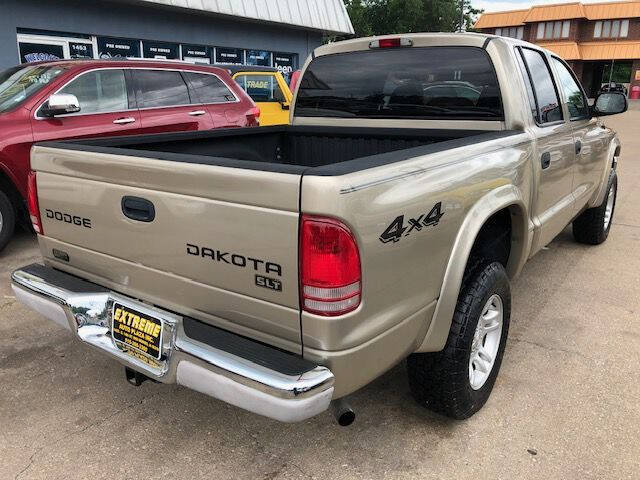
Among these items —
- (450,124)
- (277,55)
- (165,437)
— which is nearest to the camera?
(165,437)

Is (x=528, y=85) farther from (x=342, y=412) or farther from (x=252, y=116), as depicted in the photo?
(x=252, y=116)

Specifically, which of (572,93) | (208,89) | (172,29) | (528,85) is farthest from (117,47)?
(528,85)

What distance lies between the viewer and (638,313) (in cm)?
393

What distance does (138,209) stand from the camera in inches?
86.8

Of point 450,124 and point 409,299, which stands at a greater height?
point 450,124

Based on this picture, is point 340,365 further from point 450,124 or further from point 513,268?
point 450,124

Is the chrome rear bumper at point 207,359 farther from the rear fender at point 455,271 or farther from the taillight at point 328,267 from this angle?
the rear fender at point 455,271

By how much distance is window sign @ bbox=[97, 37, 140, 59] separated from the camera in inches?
488

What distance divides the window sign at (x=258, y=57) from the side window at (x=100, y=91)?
10.9m

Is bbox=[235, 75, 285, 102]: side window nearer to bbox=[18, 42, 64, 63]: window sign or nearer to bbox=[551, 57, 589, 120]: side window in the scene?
bbox=[18, 42, 64, 63]: window sign

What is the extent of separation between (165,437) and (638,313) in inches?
130

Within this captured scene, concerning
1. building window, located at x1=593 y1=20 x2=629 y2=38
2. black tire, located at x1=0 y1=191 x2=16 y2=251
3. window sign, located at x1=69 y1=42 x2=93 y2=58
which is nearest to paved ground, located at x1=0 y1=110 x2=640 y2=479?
black tire, located at x1=0 y1=191 x2=16 y2=251

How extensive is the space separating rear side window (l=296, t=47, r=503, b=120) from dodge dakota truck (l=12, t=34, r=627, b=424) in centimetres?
1

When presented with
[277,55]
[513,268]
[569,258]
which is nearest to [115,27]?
[277,55]
